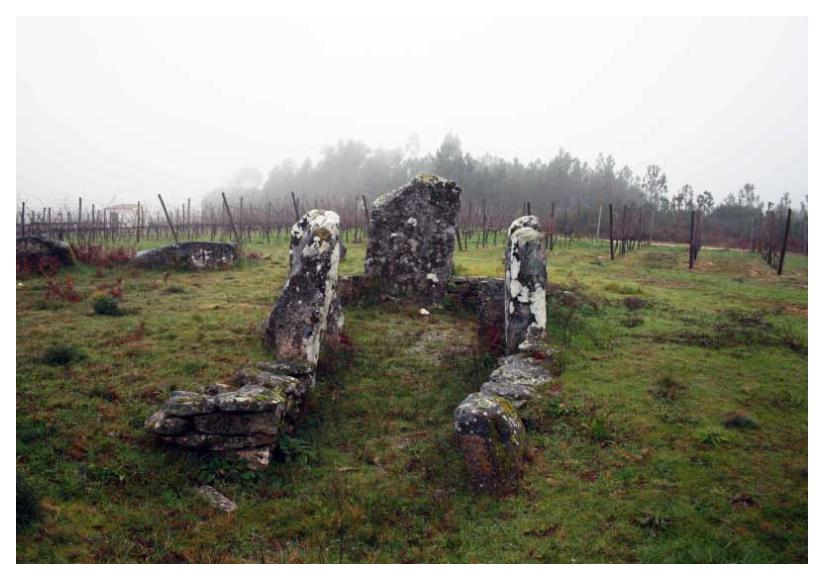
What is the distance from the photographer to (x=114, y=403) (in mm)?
7707

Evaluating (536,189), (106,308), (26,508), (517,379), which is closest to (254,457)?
(26,508)

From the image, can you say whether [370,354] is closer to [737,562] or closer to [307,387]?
[307,387]

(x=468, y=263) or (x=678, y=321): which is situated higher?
(x=468, y=263)

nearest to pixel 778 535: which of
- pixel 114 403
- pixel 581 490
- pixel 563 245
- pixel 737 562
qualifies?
pixel 737 562

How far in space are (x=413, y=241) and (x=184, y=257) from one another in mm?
7295

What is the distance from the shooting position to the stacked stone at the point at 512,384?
6.55 meters

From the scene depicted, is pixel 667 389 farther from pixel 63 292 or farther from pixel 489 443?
pixel 63 292

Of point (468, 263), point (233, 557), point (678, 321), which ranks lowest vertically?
point (233, 557)

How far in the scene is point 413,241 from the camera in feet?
48.9

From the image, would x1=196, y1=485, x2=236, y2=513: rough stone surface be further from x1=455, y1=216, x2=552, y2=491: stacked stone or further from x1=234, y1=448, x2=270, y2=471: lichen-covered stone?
x1=455, y1=216, x2=552, y2=491: stacked stone

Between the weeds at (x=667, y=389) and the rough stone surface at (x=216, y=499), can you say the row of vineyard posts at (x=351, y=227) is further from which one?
the rough stone surface at (x=216, y=499)

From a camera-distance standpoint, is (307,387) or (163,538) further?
(307,387)

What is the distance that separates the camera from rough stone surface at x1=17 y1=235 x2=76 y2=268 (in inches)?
613

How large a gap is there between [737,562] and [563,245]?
2442cm
